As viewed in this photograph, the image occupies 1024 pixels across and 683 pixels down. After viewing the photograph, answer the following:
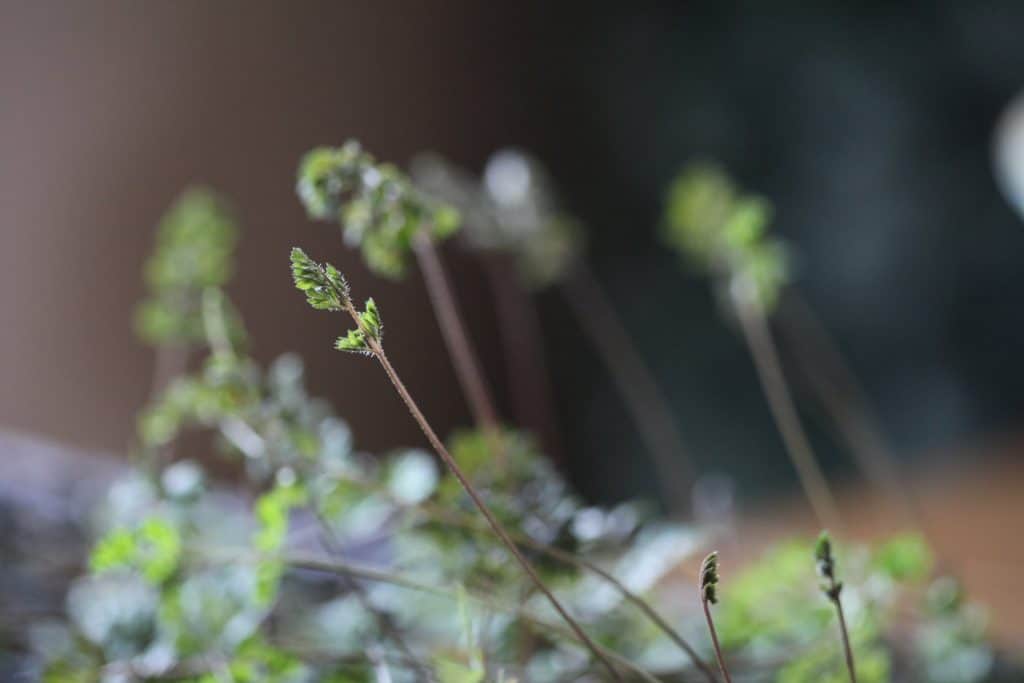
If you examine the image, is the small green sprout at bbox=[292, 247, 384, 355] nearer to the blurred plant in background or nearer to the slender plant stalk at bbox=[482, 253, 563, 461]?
the blurred plant in background

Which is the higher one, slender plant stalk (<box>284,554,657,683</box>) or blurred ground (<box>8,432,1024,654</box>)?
blurred ground (<box>8,432,1024,654</box>)

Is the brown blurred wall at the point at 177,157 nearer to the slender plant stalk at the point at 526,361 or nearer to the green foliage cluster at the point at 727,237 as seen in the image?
the slender plant stalk at the point at 526,361

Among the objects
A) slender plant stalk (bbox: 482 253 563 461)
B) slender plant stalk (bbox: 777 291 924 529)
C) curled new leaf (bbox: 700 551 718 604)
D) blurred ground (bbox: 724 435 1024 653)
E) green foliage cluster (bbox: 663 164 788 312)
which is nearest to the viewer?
curled new leaf (bbox: 700 551 718 604)

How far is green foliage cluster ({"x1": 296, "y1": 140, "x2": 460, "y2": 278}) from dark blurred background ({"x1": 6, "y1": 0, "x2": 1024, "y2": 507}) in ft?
4.14

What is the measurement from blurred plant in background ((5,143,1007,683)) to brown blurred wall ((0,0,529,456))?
107 centimetres

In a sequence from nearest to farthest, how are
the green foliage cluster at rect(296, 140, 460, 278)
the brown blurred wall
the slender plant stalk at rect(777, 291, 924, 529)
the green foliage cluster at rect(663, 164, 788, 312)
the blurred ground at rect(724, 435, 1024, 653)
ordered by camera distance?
1. the green foliage cluster at rect(296, 140, 460, 278)
2. the green foliage cluster at rect(663, 164, 788, 312)
3. the slender plant stalk at rect(777, 291, 924, 529)
4. the brown blurred wall
5. the blurred ground at rect(724, 435, 1024, 653)

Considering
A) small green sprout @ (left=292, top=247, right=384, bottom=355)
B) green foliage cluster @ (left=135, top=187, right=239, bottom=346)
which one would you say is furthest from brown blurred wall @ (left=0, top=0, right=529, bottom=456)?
small green sprout @ (left=292, top=247, right=384, bottom=355)

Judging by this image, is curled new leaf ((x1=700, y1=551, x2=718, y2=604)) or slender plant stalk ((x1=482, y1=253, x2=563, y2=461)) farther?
slender plant stalk ((x1=482, y1=253, x2=563, y2=461))

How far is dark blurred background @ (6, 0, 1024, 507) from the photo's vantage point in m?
1.83

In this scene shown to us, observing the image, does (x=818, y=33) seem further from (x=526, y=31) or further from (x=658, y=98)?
(x=526, y=31)

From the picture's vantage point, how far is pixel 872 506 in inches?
88.9

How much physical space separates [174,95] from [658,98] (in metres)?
1.22

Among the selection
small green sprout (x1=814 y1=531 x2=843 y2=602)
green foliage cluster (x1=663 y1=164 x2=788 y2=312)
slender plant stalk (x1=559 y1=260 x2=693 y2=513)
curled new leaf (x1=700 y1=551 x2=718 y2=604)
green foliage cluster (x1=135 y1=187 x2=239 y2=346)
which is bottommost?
curled new leaf (x1=700 y1=551 x2=718 y2=604)

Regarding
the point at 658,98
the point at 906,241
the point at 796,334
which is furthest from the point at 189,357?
the point at 906,241
